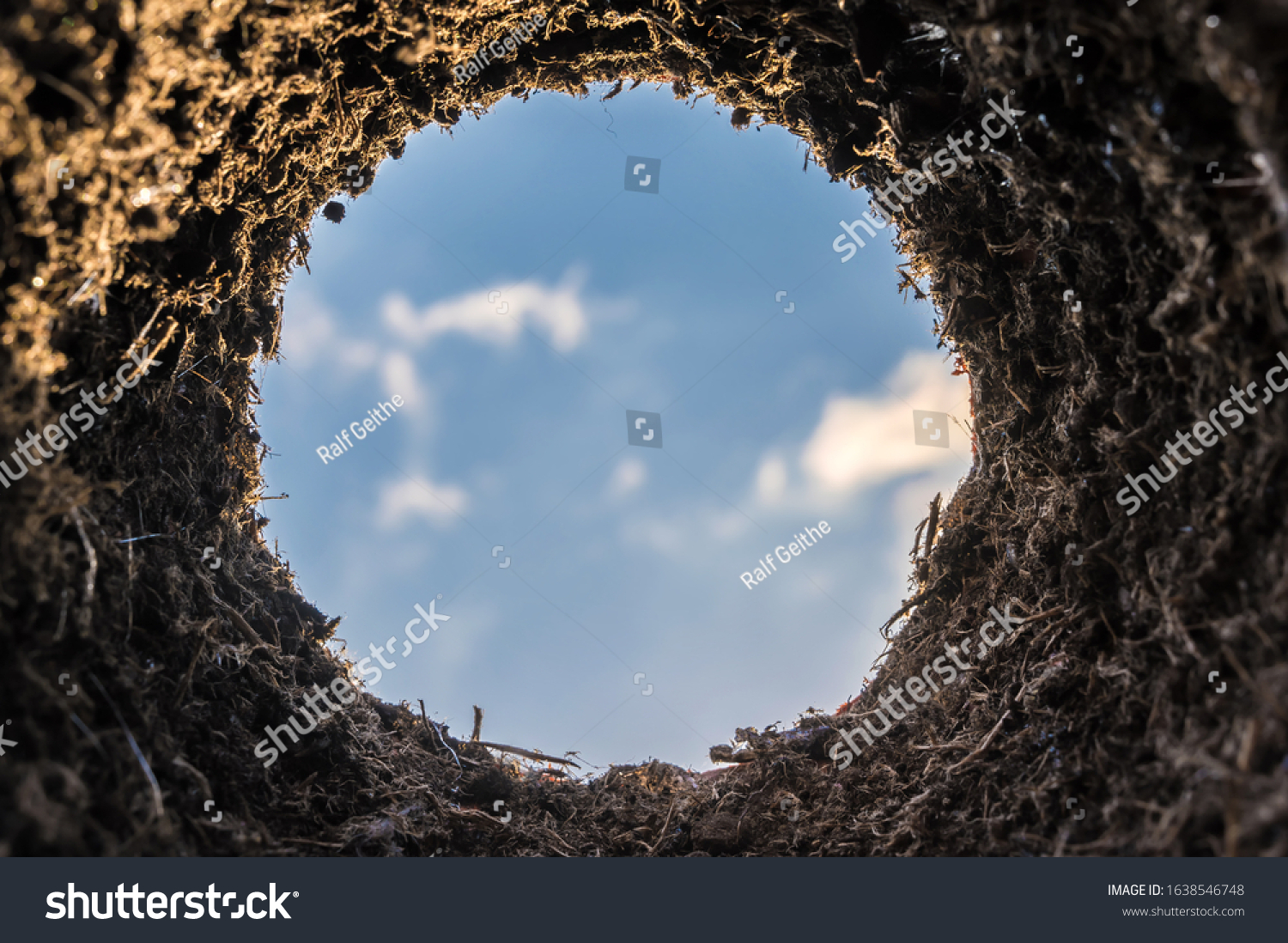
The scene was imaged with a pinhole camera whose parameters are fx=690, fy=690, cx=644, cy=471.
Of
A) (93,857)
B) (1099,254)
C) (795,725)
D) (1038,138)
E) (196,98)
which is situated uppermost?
(196,98)

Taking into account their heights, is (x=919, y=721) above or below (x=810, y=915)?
above

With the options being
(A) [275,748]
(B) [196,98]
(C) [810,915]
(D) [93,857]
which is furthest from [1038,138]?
(A) [275,748]

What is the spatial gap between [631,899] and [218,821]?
1365mm

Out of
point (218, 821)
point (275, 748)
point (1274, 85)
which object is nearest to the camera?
point (1274, 85)

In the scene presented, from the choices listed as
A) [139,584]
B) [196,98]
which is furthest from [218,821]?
[196,98]

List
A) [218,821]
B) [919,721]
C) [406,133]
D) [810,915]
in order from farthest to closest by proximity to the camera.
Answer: [406,133], [919,721], [218,821], [810,915]

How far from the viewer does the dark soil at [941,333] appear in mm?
1760

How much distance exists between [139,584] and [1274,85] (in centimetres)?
355

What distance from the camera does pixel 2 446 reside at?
1.78 metres

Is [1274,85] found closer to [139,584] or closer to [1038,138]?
[1038,138]

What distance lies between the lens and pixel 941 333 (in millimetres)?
3545

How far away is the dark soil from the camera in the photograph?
5.77ft

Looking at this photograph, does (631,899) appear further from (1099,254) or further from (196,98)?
(196,98)

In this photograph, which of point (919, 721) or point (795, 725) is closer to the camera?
point (919, 721)
